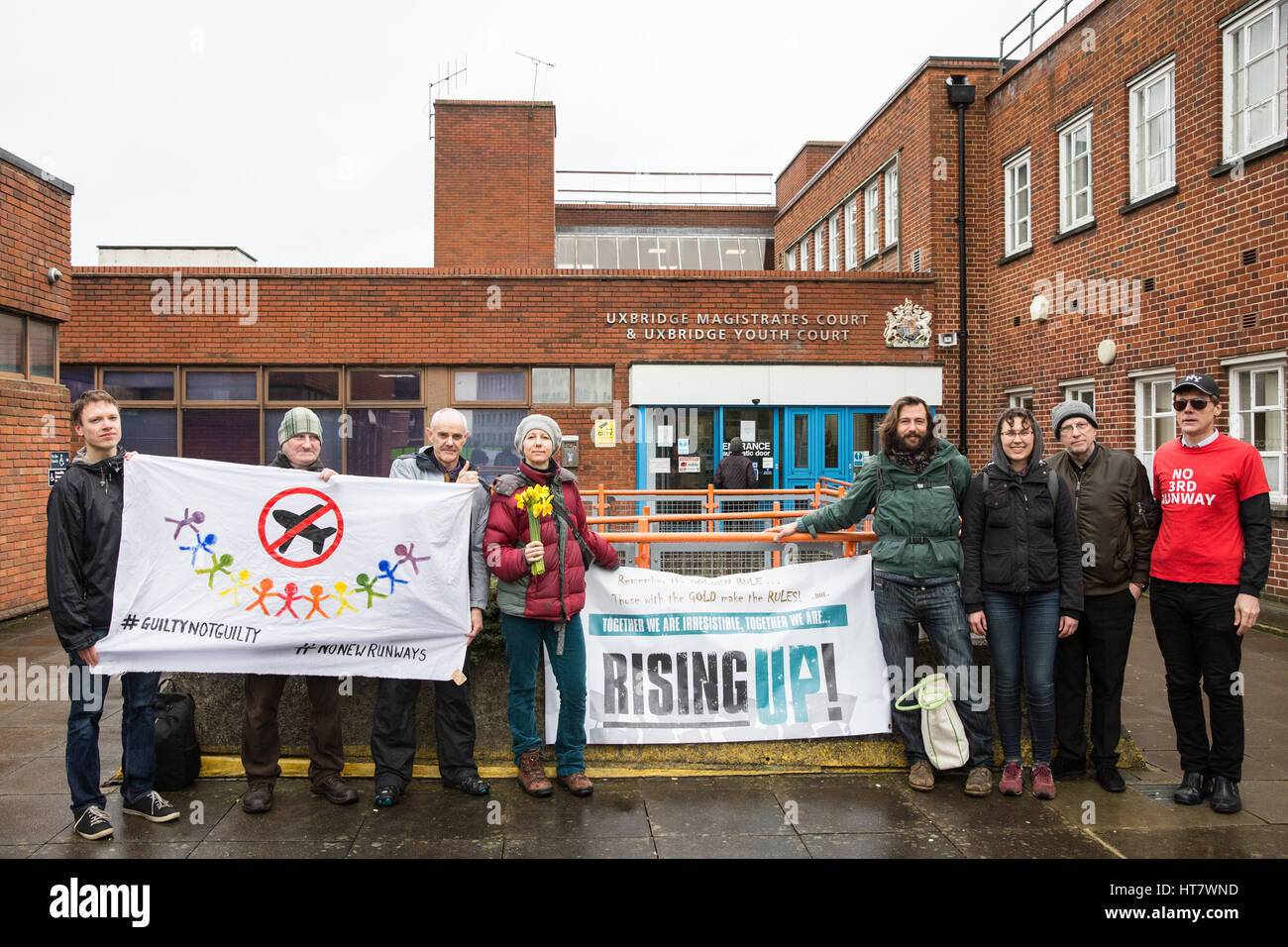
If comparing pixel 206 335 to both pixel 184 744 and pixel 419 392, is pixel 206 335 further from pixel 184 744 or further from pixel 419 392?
pixel 184 744

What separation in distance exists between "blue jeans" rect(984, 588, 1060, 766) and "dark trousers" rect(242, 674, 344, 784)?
355cm

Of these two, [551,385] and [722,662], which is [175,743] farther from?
[551,385]

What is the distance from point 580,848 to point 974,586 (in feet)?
8.00

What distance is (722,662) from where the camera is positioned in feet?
17.3

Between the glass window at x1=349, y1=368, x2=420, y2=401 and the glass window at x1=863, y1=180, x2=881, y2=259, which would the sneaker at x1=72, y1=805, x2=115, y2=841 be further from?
the glass window at x1=863, y1=180, x2=881, y2=259

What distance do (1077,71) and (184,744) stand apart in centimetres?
1502

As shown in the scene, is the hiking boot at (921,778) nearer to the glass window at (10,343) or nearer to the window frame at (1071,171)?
the glass window at (10,343)

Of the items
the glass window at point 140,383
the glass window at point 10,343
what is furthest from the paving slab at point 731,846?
the glass window at point 140,383

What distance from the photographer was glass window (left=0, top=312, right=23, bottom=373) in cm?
953

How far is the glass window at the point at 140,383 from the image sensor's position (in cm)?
1580

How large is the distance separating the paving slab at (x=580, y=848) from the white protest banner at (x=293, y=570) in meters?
1.03

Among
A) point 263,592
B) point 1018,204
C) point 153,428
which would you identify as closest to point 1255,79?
point 1018,204

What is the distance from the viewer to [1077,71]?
46.3ft
